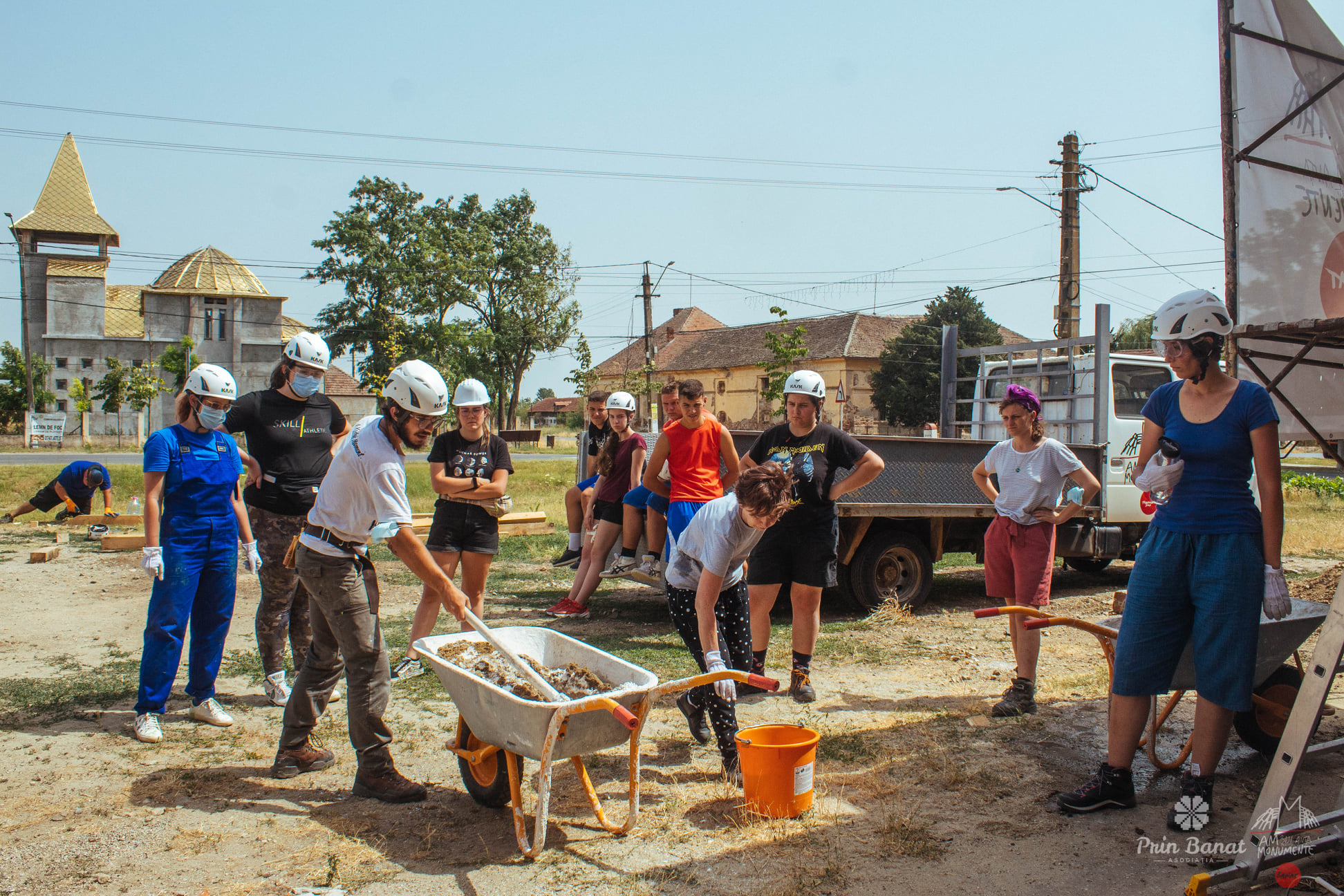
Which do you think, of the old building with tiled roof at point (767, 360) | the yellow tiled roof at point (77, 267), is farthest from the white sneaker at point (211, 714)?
the yellow tiled roof at point (77, 267)

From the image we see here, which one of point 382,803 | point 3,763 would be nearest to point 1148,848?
point 382,803

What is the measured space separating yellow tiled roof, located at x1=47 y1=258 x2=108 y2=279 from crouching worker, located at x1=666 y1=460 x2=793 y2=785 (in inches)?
2464

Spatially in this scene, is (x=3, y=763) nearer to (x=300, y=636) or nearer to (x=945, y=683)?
(x=300, y=636)

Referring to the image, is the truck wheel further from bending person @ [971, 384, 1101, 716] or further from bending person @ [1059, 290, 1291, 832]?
bending person @ [1059, 290, 1291, 832]

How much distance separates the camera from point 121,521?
12234 millimetres

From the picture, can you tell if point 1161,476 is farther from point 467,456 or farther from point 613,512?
point 613,512

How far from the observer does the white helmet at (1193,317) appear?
343 cm

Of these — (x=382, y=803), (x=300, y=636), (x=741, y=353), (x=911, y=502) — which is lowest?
(x=382, y=803)

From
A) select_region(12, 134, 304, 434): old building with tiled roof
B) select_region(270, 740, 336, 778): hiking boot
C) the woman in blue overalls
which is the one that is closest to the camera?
select_region(270, 740, 336, 778): hiking boot

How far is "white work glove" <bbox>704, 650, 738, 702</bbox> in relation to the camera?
3.78 metres

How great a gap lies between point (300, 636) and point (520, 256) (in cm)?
4896

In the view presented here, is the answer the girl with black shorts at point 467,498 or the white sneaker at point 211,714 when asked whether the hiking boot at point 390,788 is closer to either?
the white sneaker at point 211,714

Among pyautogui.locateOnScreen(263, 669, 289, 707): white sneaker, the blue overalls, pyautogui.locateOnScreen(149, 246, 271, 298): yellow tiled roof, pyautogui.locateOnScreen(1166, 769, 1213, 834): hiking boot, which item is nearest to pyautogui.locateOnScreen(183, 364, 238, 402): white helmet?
the blue overalls

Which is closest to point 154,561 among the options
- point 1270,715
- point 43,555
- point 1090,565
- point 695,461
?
point 695,461
